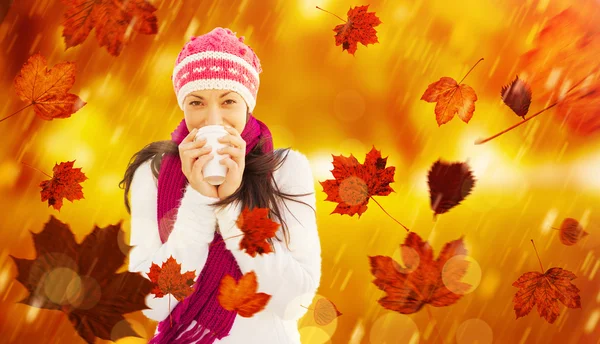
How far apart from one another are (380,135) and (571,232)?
0.68 metres

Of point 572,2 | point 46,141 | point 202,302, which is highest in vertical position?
point 572,2

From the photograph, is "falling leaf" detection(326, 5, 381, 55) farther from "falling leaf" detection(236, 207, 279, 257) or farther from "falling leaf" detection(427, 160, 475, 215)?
"falling leaf" detection(236, 207, 279, 257)

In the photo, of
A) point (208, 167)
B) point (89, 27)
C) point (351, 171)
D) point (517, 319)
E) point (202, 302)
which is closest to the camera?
point (208, 167)

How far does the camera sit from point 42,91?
161 centimetres

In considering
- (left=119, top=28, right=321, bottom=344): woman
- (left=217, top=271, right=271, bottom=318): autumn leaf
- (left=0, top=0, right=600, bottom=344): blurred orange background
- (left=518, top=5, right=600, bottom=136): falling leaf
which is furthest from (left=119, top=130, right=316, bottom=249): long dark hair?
(left=518, top=5, right=600, bottom=136): falling leaf

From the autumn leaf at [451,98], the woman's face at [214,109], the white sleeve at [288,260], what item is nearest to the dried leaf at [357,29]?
the autumn leaf at [451,98]

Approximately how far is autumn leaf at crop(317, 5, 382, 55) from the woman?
0.41 meters

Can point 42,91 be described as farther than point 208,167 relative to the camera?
Yes

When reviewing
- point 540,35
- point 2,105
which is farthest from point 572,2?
point 2,105

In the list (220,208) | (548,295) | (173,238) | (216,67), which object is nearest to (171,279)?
(173,238)

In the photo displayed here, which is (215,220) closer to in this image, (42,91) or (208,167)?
(208,167)

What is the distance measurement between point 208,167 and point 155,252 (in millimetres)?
280

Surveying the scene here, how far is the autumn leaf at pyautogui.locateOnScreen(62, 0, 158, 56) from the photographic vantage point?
1.70 meters

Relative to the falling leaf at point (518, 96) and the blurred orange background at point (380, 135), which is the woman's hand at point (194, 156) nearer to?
the blurred orange background at point (380, 135)
